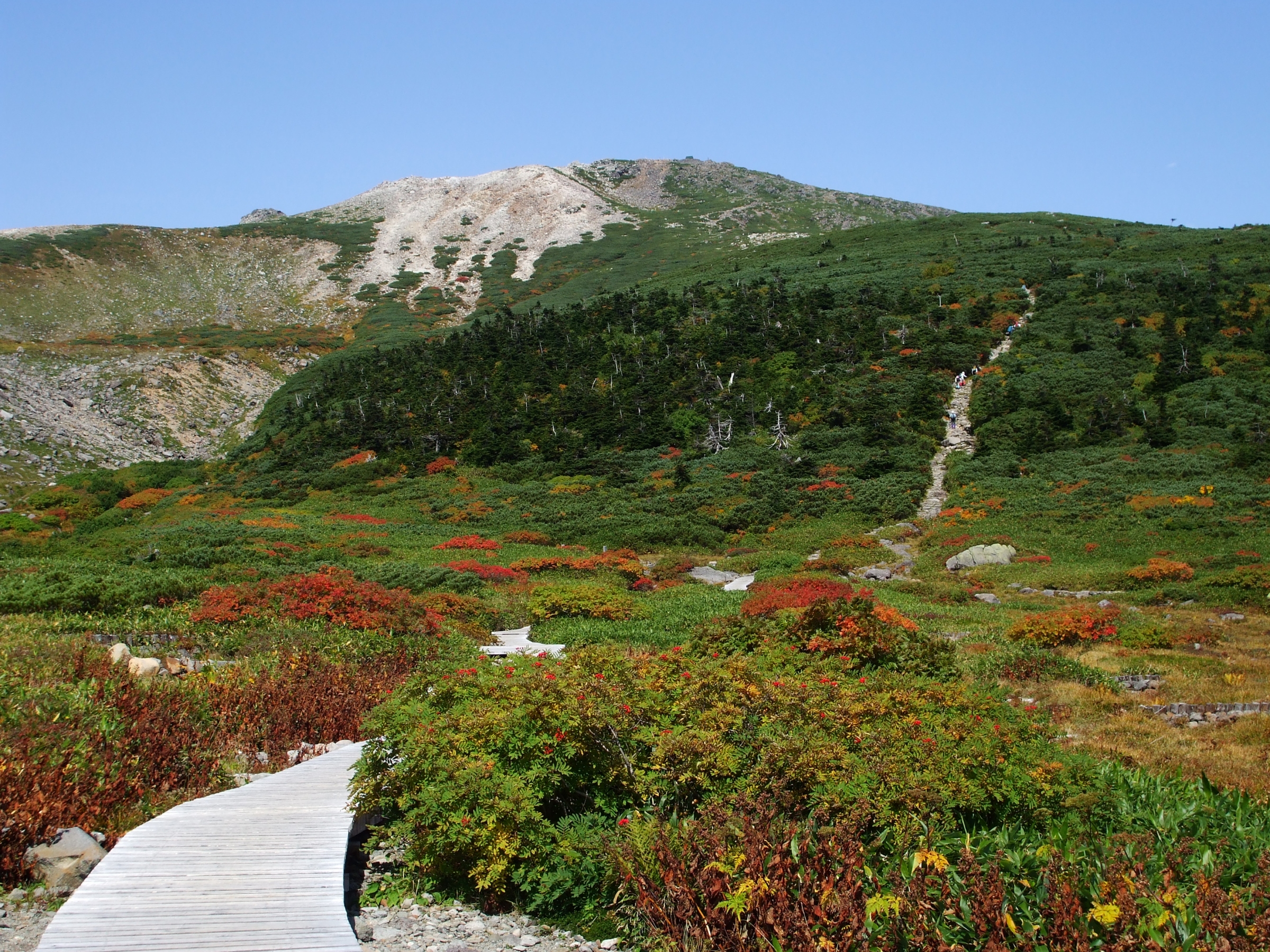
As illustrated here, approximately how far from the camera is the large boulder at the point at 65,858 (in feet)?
19.3

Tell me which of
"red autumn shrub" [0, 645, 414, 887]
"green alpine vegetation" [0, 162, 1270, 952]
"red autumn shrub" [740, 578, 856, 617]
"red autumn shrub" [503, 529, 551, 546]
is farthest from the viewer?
"red autumn shrub" [503, 529, 551, 546]

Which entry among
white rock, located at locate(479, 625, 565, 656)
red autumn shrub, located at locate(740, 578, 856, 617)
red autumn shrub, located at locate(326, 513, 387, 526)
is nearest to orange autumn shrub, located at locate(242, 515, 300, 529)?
red autumn shrub, located at locate(326, 513, 387, 526)

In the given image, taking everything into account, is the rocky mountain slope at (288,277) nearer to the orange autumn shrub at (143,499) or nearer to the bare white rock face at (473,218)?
the bare white rock face at (473,218)

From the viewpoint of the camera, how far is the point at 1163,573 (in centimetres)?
2389

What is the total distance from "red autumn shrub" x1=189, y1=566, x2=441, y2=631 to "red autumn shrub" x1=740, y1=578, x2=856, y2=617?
6589mm

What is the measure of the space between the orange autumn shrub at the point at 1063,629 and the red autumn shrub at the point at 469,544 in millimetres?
20053

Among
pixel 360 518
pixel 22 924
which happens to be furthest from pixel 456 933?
pixel 360 518

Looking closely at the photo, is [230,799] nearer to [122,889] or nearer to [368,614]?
[122,889]

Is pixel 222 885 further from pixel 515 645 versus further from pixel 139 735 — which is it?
pixel 515 645

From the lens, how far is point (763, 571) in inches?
1110

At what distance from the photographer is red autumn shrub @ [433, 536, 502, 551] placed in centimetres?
3247

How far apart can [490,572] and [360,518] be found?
49.9 ft

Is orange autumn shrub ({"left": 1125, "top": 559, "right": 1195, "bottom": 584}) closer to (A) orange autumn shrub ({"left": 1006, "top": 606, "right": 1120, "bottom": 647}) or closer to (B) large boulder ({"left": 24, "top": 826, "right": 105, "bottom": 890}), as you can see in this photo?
(A) orange autumn shrub ({"left": 1006, "top": 606, "right": 1120, "bottom": 647})

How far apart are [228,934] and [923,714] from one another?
5.61m
